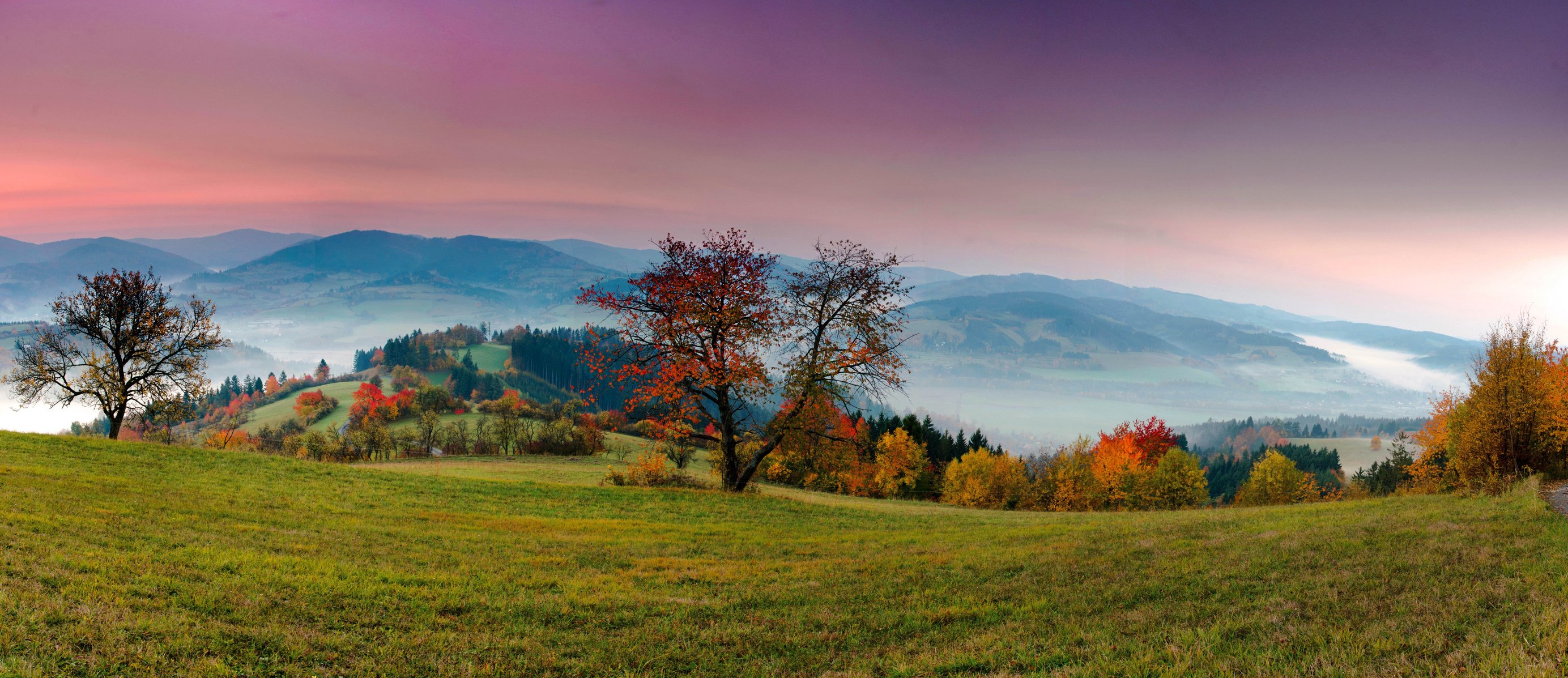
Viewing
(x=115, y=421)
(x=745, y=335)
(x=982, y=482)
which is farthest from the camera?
(x=982, y=482)

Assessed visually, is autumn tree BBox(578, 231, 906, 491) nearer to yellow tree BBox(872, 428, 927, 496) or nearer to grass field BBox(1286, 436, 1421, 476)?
yellow tree BBox(872, 428, 927, 496)

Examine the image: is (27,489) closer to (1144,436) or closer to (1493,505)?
(1493,505)

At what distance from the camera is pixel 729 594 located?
10867mm

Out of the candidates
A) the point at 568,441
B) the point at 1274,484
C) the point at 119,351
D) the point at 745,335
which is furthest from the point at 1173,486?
the point at 119,351

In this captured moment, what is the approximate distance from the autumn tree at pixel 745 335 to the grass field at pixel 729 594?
26.2 feet

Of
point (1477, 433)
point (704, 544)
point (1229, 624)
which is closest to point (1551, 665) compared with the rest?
point (1229, 624)

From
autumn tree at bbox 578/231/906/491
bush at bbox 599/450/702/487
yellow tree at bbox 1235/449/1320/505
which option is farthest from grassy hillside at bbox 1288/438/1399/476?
bush at bbox 599/450/702/487

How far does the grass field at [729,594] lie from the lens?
6883 millimetres

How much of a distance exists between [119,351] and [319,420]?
99.1 metres

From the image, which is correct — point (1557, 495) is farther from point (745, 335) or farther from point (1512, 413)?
point (745, 335)

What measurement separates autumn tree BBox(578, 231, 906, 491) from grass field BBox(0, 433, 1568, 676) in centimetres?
800

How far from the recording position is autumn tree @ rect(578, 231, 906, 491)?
79.4 ft

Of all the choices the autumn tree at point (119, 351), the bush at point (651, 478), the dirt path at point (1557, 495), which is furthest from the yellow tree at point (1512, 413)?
the autumn tree at point (119, 351)

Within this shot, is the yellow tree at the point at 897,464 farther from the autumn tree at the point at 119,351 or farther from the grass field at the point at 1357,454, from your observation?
the grass field at the point at 1357,454
